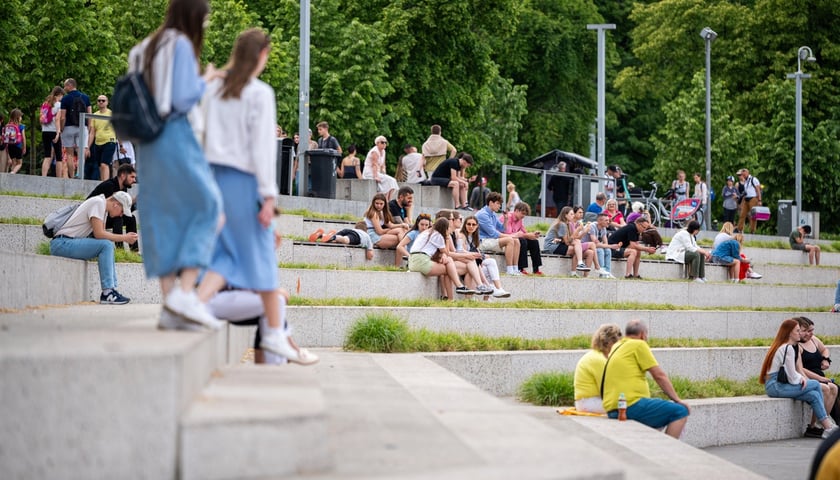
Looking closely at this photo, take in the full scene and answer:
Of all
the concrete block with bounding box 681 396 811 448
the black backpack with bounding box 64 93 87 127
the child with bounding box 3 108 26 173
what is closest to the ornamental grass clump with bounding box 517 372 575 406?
the concrete block with bounding box 681 396 811 448

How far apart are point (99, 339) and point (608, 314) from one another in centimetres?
1377

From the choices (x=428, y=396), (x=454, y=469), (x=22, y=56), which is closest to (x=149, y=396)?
(x=454, y=469)

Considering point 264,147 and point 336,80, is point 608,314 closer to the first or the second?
point 264,147

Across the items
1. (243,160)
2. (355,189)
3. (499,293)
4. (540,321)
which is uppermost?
(355,189)

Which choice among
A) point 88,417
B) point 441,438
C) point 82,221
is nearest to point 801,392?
point 82,221

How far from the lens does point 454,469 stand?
495 cm

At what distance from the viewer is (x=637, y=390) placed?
12562mm

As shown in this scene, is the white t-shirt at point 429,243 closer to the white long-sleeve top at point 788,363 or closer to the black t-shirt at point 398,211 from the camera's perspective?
the black t-shirt at point 398,211

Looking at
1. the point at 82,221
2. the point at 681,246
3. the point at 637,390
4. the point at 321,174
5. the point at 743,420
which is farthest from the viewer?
the point at 681,246

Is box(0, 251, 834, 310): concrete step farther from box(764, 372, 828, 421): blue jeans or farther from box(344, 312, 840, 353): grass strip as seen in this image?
box(764, 372, 828, 421): blue jeans

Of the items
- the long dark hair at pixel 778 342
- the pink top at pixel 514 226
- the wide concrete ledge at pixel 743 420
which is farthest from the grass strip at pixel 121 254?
the long dark hair at pixel 778 342

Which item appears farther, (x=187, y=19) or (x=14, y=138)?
(x=14, y=138)

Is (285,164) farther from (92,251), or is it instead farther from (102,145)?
(92,251)

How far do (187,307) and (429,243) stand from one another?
11476mm
